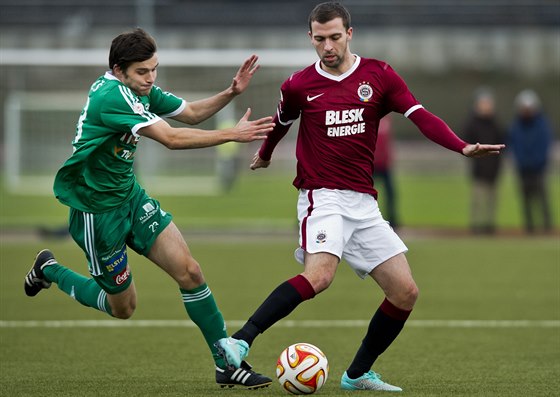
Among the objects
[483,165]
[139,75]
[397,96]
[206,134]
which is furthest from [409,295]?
[483,165]

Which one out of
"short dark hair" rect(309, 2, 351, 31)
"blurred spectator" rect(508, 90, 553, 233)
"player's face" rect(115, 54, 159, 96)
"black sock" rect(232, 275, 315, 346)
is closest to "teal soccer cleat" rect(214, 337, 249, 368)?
"black sock" rect(232, 275, 315, 346)

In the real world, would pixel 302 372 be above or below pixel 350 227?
below

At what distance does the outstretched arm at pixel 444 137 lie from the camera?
639 centimetres

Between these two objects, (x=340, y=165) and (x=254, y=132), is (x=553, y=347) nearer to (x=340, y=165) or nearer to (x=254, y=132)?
(x=340, y=165)

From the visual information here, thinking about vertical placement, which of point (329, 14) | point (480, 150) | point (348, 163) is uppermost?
point (329, 14)

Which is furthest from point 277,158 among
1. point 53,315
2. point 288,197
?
point 53,315

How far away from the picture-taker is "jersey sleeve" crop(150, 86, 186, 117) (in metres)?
7.05

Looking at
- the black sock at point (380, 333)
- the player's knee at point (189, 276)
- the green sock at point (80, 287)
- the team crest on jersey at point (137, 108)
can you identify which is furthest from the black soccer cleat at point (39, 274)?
the black sock at point (380, 333)

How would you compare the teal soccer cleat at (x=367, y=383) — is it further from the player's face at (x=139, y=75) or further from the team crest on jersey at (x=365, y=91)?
the player's face at (x=139, y=75)

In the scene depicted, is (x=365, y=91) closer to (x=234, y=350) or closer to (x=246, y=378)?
(x=234, y=350)

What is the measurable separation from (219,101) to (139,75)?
30.9 inches

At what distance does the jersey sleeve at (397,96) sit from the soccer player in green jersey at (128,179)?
2.74ft

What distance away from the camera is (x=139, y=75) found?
6.59 m

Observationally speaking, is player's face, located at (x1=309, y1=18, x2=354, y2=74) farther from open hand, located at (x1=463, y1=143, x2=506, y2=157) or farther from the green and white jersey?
the green and white jersey
